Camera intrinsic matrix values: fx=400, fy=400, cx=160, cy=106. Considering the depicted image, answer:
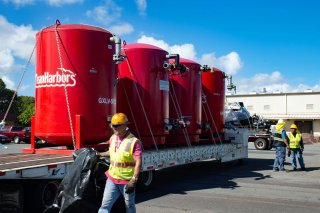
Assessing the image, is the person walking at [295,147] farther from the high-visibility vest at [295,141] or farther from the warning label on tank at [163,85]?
the warning label on tank at [163,85]

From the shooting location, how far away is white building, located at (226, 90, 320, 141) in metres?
54.9

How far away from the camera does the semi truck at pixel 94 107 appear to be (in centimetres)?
670

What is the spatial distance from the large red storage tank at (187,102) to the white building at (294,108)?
41.2 metres

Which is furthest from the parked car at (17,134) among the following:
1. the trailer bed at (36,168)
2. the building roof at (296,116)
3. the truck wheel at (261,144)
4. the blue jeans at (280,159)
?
the building roof at (296,116)

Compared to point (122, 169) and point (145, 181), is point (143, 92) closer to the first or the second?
point (145, 181)

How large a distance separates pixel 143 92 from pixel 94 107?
238 cm

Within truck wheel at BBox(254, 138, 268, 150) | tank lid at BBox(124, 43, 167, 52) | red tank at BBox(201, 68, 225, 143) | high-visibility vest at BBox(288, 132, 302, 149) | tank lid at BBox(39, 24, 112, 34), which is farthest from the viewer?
truck wheel at BBox(254, 138, 268, 150)

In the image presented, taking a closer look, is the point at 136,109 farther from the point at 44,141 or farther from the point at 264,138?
the point at 264,138

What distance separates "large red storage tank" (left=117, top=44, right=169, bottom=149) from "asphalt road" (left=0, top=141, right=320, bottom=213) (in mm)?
1538

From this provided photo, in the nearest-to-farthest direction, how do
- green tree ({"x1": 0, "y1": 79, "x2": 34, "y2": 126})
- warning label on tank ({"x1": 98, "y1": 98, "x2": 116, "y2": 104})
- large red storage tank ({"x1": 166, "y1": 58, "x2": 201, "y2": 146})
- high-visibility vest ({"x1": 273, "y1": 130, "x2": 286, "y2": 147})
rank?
warning label on tank ({"x1": 98, "y1": 98, "x2": 116, "y2": 104}) → large red storage tank ({"x1": 166, "y1": 58, "x2": 201, "y2": 146}) → high-visibility vest ({"x1": 273, "y1": 130, "x2": 286, "y2": 147}) → green tree ({"x1": 0, "y1": 79, "x2": 34, "y2": 126})

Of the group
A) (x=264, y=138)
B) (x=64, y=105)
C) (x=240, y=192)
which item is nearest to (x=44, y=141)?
(x=64, y=105)

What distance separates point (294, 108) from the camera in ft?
183

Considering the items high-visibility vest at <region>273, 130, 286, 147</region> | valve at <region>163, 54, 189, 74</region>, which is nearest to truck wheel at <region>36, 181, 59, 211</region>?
valve at <region>163, 54, 189, 74</region>

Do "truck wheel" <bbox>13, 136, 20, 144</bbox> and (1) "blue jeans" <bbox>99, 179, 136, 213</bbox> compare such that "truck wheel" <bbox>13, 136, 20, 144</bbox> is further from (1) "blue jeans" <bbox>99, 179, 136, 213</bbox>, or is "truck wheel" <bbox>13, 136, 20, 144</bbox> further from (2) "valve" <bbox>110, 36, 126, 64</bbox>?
(1) "blue jeans" <bbox>99, 179, 136, 213</bbox>
